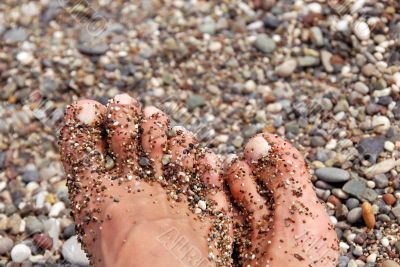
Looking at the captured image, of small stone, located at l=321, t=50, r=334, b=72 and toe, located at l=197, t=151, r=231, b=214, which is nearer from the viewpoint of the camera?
toe, located at l=197, t=151, r=231, b=214

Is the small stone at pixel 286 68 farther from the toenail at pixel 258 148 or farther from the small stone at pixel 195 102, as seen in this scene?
the toenail at pixel 258 148

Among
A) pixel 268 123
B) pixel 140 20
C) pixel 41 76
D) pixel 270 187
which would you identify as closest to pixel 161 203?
pixel 270 187

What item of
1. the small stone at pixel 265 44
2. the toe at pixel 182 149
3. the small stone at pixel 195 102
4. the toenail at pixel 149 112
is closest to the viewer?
the toe at pixel 182 149

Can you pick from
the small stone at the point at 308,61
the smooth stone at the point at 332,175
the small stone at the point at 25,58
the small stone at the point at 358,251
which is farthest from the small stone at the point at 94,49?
the small stone at the point at 358,251

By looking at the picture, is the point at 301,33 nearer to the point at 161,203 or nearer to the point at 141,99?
the point at 141,99

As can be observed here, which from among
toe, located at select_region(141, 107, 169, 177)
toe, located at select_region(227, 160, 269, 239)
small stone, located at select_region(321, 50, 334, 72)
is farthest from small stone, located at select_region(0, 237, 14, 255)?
small stone, located at select_region(321, 50, 334, 72)

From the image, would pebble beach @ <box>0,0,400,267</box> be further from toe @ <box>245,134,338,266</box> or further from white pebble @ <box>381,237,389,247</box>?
toe @ <box>245,134,338,266</box>

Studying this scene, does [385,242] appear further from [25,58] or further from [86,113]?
[25,58]

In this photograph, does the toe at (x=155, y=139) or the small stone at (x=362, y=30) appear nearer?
the toe at (x=155, y=139)
